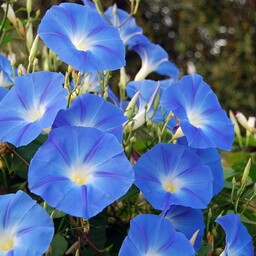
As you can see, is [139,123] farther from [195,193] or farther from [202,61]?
[202,61]

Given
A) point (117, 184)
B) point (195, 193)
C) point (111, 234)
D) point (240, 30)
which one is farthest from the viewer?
point (240, 30)

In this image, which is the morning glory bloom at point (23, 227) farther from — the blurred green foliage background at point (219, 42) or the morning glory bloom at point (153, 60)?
the blurred green foliage background at point (219, 42)

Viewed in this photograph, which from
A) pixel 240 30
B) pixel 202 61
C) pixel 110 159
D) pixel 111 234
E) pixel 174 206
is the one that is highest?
pixel 110 159

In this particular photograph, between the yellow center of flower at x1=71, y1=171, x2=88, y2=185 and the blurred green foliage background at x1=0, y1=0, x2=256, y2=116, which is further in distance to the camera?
the blurred green foliage background at x1=0, y1=0, x2=256, y2=116

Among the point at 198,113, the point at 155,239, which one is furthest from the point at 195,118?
the point at 155,239

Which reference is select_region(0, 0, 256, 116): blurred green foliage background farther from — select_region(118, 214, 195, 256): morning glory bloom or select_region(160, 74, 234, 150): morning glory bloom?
select_region(118, 214, 195, 256): morning glory bloom

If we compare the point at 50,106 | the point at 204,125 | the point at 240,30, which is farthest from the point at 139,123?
the point at 240,30

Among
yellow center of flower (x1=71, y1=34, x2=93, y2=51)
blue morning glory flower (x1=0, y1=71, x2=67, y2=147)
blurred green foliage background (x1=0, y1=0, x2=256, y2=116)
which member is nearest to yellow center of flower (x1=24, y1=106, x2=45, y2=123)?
blue morning glory flower (x1=0, y1=71, x2=67, y2=147)
